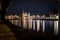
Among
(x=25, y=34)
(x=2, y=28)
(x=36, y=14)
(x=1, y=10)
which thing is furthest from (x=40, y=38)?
(x=36, y=14)

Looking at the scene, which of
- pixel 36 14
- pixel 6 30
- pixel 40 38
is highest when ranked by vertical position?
pixel 36 14

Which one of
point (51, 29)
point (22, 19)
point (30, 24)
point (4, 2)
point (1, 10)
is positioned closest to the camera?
point (4, 2)

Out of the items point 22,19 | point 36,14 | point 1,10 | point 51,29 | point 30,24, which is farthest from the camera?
point 36,14

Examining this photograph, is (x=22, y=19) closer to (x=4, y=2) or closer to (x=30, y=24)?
(x=30, y=24)

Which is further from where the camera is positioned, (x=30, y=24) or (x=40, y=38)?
(x=30, y=24)

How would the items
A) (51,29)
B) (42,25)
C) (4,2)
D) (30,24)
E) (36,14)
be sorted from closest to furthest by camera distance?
(4,2)
(51,29)
(42,25)
(30,24)
(36,14)

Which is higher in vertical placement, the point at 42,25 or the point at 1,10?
the point at 1,10

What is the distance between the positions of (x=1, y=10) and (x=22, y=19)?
1.30 m

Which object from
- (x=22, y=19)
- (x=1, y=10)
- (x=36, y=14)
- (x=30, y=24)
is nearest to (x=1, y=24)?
(x=1, y=10)

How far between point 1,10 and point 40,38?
99cm

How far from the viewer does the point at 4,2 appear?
2357mm

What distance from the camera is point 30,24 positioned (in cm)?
404

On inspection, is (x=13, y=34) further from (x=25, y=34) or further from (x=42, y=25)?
(x=42, y=25)

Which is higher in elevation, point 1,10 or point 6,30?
point 1,10
